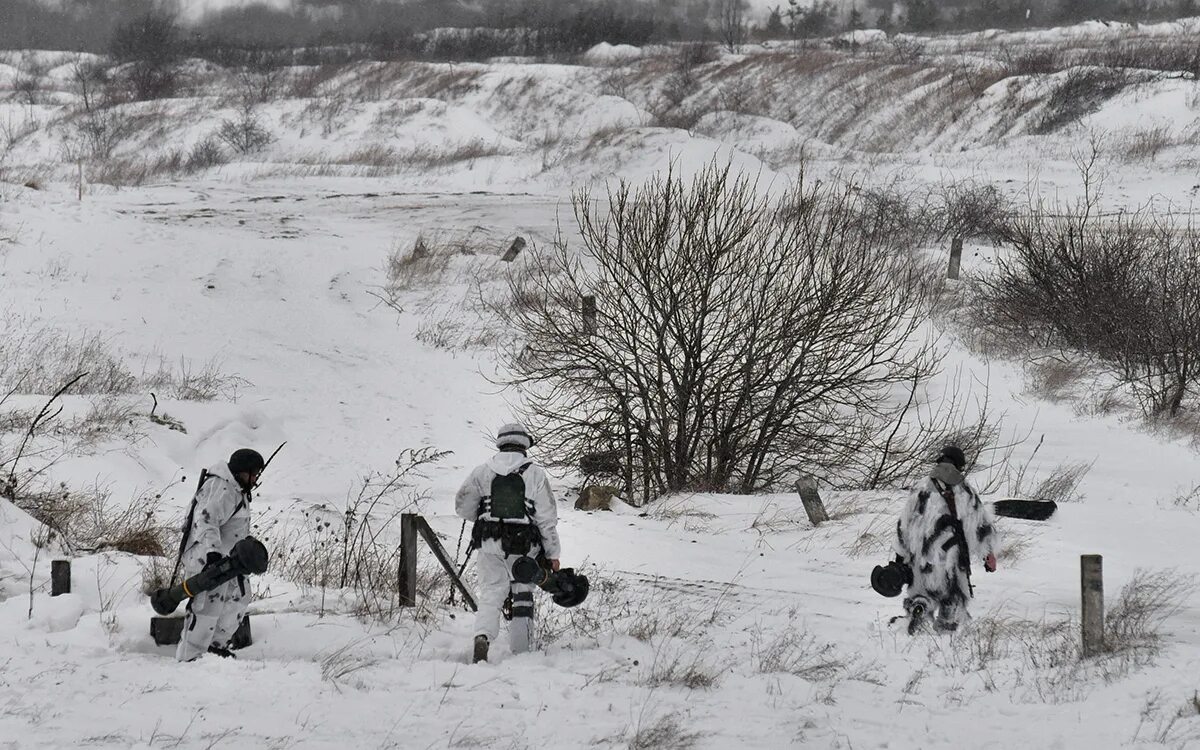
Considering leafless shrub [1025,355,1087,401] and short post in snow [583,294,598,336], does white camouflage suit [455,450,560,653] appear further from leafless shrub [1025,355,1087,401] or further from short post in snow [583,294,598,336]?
leafless shrub [1025,355,1087,401]

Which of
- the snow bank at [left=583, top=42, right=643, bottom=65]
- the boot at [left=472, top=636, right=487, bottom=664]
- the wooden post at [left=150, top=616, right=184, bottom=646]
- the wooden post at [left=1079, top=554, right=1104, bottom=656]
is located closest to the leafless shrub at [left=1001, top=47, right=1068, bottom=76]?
the snow bank at [left=583, top=42, right=643, bottom=65]

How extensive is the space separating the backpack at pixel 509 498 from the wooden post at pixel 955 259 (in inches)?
696

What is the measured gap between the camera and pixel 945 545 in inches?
307

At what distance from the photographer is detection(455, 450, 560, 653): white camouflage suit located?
714 centimetres

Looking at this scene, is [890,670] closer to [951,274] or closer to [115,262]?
[951,274]

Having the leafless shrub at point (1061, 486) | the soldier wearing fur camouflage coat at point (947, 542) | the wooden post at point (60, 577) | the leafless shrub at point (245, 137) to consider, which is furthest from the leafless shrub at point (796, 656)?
the leafless shrub at point (245, 137)

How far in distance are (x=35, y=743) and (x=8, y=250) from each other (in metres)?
18.7

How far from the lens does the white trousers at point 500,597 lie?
281 inches

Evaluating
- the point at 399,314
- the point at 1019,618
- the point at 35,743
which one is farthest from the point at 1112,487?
the point at 399,314

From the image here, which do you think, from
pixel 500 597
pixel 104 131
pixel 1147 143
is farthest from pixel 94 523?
pixel 104 131

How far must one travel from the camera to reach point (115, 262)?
22.0m

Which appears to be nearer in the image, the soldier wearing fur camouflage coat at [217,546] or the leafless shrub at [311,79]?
the soldier wearing fur camouflage coat at [217,546]

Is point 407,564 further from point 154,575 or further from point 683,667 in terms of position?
point 683,667

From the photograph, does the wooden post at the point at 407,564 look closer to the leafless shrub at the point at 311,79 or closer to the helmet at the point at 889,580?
the helmet at the point at 889,580
